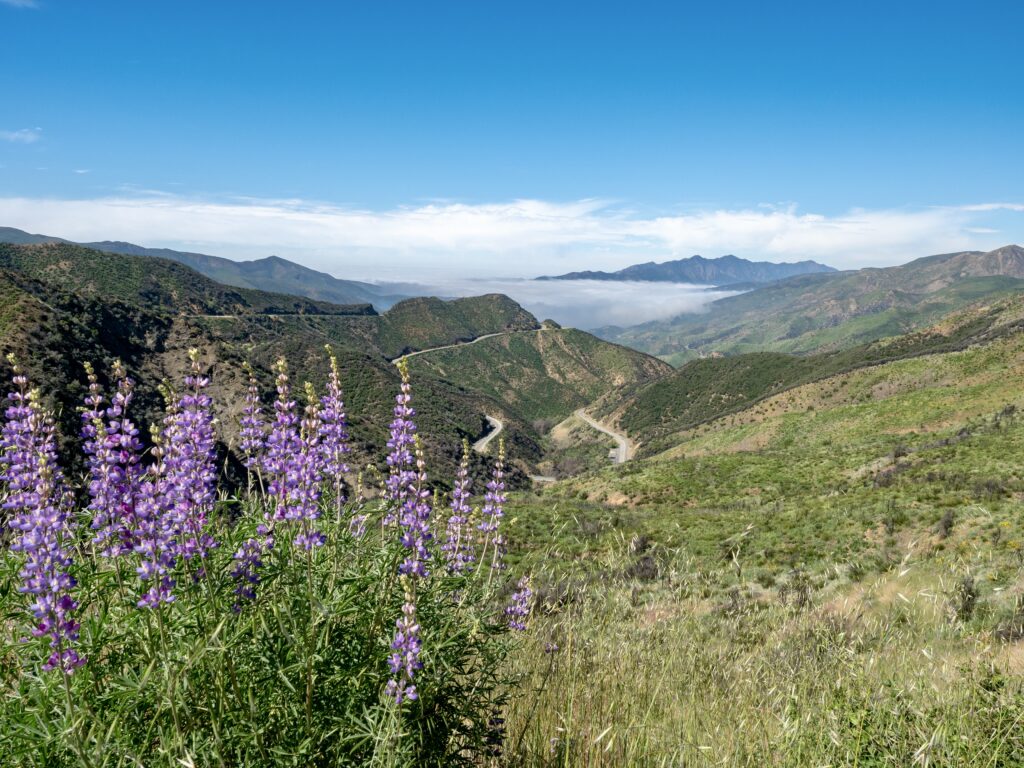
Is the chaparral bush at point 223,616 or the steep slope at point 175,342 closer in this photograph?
the chaparral bush at point 223,616

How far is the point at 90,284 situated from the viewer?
14325 cm

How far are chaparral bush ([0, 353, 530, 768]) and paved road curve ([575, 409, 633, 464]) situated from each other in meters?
102

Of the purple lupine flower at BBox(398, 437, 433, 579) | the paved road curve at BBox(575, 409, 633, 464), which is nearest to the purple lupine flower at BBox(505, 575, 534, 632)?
the purple lupine flower at BBox(398, 437, 433, 579)

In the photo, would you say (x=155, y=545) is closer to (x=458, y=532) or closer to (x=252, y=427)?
(x=252, y=427)

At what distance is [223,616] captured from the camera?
2680 millimetres

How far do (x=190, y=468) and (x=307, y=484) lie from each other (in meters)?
0.58

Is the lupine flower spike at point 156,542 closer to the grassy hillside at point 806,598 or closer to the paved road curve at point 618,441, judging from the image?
the grassy hillside at point 806,598

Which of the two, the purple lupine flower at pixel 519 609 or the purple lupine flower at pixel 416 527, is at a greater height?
the purple lupine flower at pixel 416 527

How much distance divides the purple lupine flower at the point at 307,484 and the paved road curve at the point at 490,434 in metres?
101

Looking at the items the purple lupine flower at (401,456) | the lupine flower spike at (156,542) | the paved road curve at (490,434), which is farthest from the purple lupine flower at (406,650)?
the paved road curve at (490,434)

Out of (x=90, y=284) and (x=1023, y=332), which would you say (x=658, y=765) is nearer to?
(x=1023, y=332)

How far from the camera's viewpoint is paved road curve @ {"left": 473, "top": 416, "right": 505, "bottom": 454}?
11276cm

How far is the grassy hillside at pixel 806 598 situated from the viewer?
3521 mm

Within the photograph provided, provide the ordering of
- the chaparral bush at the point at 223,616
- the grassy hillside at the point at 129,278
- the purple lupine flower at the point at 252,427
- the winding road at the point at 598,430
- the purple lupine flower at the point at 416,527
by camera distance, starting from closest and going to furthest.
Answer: the chaparral bush at the point at 223,616, the purple lupine flower at the point at 416,527, the purple lupine flower at the point at 252,427, the winding road at the point at 598,430, the grassy hillside at the point at 129,278
